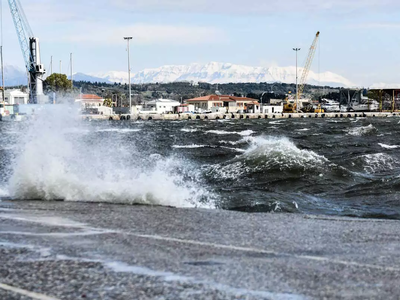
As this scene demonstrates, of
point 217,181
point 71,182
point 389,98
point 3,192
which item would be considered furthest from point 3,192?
point 389,98

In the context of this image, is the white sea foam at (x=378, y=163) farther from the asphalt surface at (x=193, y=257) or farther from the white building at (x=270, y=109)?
the white building at (x=270, y=109)

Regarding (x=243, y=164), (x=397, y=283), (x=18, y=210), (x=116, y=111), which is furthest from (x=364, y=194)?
(x=116, y=111)

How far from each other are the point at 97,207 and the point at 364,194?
7.86 m

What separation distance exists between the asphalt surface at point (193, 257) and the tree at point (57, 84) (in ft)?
467

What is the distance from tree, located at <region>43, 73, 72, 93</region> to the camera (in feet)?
484

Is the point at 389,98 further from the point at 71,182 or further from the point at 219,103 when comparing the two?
the point at 71,182

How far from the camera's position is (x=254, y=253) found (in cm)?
662

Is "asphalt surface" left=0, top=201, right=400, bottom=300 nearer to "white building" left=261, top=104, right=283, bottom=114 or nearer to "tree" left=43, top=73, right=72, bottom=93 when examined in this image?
"tree" left=43, top=73, right=72, bottom=93

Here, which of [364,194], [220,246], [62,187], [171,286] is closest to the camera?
[171,286]

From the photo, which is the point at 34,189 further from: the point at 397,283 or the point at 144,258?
the point at 397,283

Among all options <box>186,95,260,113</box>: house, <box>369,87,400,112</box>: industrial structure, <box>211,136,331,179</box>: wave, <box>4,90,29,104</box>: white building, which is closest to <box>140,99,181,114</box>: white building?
<box>186,95,260,113</box>: house

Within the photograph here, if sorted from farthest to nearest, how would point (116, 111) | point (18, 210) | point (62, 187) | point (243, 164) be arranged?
point (116, 111)
point (243, 164)
point (62, 187)
point (18, 210)

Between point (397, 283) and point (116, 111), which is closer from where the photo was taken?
point (397, 283)

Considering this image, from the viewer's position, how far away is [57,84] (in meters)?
149
